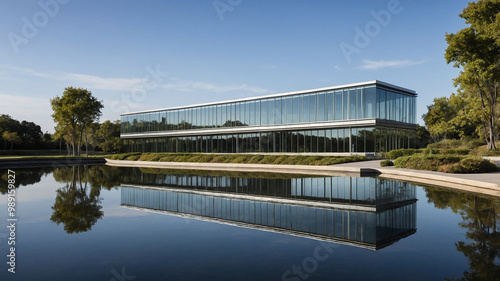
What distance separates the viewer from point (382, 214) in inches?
408

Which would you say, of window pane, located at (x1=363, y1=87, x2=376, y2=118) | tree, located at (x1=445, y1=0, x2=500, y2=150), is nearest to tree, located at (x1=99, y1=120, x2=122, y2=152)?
window pane, located at (x1=363, y1=87, x2=376, y2=118)

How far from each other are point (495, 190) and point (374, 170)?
10.7 m

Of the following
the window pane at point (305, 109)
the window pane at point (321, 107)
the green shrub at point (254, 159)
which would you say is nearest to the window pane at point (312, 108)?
the window pane at point (305, 109)

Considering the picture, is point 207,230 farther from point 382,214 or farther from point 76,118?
point 76,118

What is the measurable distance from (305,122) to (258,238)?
118ft

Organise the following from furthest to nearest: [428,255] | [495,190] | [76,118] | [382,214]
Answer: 1. [76,118]
2. [495,190]
3. [382,214]
4. [428,255]

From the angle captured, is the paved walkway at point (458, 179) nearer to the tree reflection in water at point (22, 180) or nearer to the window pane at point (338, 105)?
the window pane at point (338, 105)

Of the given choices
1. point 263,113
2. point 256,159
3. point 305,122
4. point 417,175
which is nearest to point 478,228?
point 417,175

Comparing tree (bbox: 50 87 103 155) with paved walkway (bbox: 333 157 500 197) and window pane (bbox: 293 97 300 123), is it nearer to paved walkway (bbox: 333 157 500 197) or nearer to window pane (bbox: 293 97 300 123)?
window pane (bbox: 293 97 300 123)

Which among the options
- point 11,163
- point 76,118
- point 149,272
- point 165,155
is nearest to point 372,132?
point 165,155

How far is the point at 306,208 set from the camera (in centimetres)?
1158

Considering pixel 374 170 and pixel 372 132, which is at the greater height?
pixel 372 132

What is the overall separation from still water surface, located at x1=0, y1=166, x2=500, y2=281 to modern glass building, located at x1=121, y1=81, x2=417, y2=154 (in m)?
25.2

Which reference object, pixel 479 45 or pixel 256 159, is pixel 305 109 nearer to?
pixel 256 159
